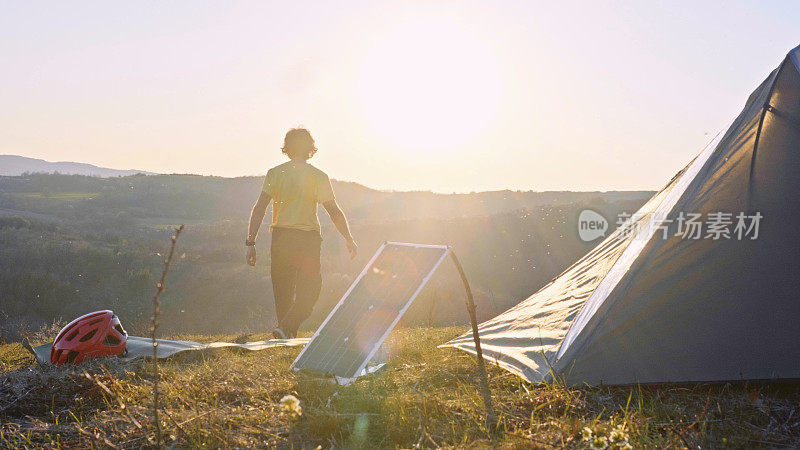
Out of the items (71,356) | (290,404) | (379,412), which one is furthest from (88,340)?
(290,404)

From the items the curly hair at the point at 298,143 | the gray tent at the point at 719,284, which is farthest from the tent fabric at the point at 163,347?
the gray tent at the point at 719,284

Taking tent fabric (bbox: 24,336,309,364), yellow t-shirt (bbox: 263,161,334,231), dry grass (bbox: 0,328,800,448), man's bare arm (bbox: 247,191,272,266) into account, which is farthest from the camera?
man's bare arm (bbox: 247,191,272,266)

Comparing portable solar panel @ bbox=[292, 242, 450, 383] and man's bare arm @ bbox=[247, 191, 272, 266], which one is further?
man's bare arm @ bbox=[247, 191, 272, 266]

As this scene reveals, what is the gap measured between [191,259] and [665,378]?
1898cm

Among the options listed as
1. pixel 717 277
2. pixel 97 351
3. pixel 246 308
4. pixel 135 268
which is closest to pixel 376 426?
pixel 717 277

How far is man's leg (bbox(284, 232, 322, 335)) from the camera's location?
20.6ft

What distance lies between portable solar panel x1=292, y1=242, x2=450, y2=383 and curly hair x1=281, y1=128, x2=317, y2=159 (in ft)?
6.95

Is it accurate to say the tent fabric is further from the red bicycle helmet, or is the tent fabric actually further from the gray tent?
the gray tent

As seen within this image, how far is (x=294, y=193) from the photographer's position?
243 inches

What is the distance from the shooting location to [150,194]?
44656 mm

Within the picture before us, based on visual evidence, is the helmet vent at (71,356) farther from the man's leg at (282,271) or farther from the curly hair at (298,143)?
the curly hair at (298,143)

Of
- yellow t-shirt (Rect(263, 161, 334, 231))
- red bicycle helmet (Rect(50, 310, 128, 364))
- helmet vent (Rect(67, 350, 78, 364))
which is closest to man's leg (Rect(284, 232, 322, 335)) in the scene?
yellow t-shirt (Rect(263, 161, 334, 231))

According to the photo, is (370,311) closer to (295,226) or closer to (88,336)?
(295,226)

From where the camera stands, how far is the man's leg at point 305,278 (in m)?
6.27
